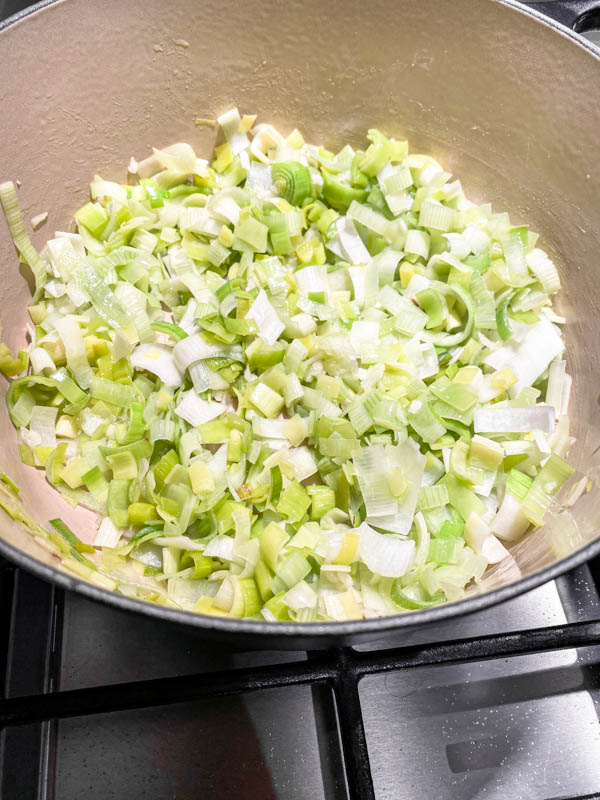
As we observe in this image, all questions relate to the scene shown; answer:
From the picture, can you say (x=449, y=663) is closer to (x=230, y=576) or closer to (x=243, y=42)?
(x=230, y=576)

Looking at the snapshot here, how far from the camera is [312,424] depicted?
0.95 m

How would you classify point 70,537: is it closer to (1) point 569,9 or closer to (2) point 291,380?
(2) point 291,380

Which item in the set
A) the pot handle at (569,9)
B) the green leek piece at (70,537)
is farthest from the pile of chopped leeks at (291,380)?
the pot handle at (569,9)

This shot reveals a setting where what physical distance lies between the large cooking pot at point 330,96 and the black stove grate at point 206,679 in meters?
0.12

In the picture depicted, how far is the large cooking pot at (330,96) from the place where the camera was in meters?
0.98

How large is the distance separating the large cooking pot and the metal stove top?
0.14m

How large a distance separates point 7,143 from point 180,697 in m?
0.81

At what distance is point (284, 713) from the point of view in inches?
32.3

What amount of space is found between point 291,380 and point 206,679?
43cm

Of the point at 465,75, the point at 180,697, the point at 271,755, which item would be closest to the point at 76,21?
the point at 465,75

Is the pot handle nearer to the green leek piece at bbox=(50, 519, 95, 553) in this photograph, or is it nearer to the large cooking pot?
the large cooking pot

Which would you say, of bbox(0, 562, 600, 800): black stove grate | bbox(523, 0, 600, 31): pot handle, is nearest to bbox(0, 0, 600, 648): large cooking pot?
bbox(523, 0, 600, 31): pot handle

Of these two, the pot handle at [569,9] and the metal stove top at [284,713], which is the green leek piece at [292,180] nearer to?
the pot handle at [569,9]

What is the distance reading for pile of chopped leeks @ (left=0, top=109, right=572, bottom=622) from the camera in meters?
0.85
